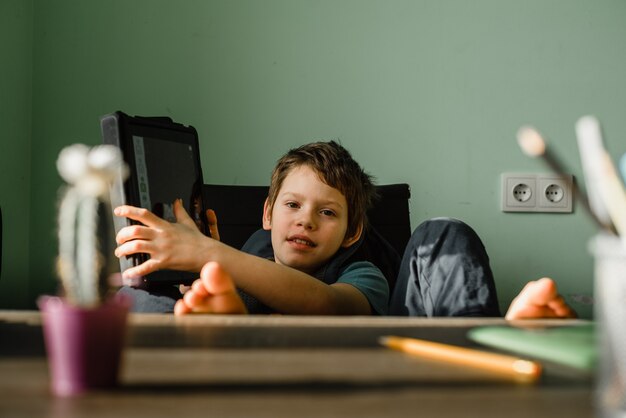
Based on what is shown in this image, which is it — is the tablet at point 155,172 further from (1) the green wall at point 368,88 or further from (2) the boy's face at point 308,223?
(1) the green wall at point 368,88

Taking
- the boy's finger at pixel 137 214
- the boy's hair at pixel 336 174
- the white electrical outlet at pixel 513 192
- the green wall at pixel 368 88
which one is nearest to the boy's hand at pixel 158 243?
the boy's finger at pixel 137 214

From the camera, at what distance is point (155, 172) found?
109 centimetres

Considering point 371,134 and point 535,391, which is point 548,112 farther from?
point 535,391

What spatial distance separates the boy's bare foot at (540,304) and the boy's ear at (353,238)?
696 mm

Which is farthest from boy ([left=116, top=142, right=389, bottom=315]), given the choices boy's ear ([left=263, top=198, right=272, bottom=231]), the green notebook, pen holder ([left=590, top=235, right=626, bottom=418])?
pen holder ([left=590, top=235, right=626, bottom=418])

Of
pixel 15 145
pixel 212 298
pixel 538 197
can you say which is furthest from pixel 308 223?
pixel 15 145

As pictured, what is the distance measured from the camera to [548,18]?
2.07 meters

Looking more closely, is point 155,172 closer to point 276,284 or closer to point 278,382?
point 276,284

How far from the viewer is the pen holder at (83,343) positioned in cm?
42

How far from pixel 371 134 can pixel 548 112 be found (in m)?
0.52

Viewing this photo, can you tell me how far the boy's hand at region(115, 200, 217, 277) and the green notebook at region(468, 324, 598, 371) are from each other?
51 centimetres

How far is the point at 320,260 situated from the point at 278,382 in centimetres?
104

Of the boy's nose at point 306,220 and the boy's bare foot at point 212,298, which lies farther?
the boy's nose at point 306,220

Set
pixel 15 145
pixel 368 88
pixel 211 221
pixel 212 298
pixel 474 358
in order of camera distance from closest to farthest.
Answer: pixel 474 358, pixel 212 298, pixel 211 221, pixel 15 145, pixel 368 88
